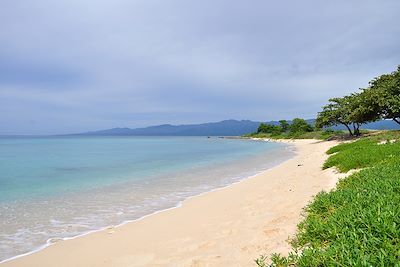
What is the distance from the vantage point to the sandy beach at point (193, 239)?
227 inches

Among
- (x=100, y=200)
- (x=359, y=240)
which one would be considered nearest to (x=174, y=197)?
(x=100, y=200)

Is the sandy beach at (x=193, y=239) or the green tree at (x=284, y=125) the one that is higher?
the green tree at (x=284, y=125)

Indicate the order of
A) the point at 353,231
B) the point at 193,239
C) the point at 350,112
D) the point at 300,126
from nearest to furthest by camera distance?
the point at 353,231 → the point at 193,239 → the point at 350,112 → the point at 300,126

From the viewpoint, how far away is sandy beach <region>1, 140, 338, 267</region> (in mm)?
5770

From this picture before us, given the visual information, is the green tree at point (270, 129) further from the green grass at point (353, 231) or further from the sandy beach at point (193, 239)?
the green grass at point (353, 231)

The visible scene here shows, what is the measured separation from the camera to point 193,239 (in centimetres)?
696

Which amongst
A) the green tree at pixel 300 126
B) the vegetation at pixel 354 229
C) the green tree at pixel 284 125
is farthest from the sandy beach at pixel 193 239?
the green tree at pixel 284 125

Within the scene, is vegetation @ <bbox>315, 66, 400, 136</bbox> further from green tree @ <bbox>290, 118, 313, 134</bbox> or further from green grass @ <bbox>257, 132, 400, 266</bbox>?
green tree @ <bbox>290, 118, 313, 134</bbox>

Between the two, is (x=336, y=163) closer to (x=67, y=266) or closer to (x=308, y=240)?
(x=308, y=240)

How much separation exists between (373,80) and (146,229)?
47.8 m

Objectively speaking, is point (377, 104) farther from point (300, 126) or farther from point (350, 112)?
point (300, 126)

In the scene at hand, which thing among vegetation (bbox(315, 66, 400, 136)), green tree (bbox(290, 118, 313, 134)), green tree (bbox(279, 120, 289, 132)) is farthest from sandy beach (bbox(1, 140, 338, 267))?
green tree (bbox(279, 120, 289, 132))

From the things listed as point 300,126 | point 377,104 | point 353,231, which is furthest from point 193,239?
point 300,126

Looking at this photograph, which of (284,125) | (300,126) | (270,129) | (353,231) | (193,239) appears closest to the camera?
(353,231)
